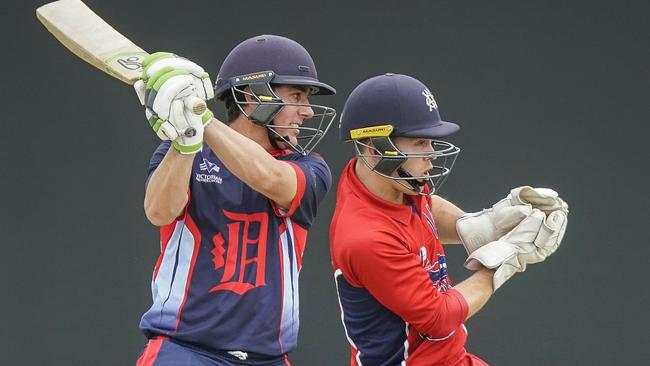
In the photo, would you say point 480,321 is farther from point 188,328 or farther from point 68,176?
point 188,328

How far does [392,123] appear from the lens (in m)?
3.09

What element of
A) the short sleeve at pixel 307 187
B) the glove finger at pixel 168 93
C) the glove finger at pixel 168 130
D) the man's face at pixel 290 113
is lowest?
the short sleeve at pixel 307 187

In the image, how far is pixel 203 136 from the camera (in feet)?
9.27

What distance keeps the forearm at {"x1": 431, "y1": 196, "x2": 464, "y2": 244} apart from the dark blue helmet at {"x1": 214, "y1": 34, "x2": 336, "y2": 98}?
0.54 m

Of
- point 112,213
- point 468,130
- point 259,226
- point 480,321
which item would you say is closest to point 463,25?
point 468,130

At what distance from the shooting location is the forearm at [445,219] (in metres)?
3.48

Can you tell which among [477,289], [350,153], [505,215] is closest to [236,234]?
[477,289]

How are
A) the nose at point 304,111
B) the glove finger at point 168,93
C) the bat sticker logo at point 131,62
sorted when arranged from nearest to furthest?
the glove finger at point 168,93 → the bat sticker logo at point 131,62 → the nose at point 304,111

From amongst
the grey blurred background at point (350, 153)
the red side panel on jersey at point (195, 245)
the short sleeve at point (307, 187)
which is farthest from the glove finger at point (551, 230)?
the grey blurred background at point (350, 153)

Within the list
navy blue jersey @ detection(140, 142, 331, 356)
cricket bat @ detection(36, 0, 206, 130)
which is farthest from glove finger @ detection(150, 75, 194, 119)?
navy blue jersey @ detection(140, 142, 331, 356)

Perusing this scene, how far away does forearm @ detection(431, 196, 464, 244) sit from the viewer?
348 centimetres

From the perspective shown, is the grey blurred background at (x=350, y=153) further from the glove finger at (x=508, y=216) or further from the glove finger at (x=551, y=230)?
the glove finger at (x=551, y=230)

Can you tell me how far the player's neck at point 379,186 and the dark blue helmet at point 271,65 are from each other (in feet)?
0.96

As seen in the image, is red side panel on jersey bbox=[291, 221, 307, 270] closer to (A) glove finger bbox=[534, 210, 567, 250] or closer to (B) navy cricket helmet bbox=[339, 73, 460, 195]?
(B) navy cricket helmet bbox=[339, 73, 460, 195]
